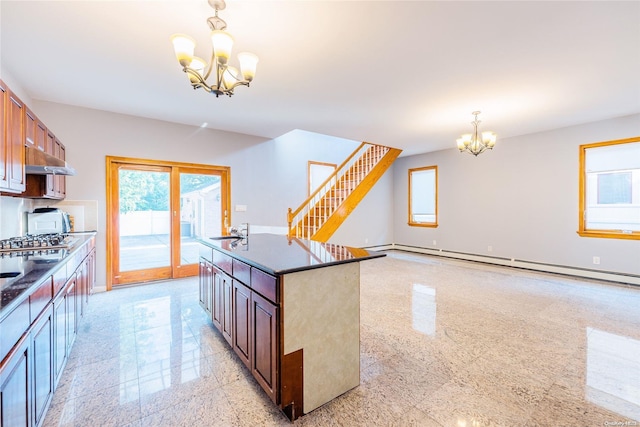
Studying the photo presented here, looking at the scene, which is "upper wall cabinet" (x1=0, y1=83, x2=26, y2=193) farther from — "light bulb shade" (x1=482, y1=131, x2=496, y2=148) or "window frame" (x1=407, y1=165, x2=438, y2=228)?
"window frame" (x1=407, y1=165, x2=438, y2=228)

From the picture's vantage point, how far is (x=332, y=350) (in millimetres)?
1798

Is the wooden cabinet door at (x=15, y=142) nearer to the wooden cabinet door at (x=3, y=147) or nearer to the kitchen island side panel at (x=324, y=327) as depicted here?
the wooden cabinet door at (x=3, y=147)

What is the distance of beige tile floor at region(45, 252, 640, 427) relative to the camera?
1.70 metres

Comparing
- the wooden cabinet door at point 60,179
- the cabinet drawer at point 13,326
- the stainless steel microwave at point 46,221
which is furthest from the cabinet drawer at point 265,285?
the stainless steel microwave at point 46,221

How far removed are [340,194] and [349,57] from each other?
4254mm

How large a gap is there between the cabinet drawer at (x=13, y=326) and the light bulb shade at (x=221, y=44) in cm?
178

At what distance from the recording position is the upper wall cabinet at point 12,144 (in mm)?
2172

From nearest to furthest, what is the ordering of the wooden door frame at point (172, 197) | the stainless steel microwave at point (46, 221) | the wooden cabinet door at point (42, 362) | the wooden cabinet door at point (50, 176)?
the wooden cabinet door at point (42, 362) < the wooden cabinet door at point (50, 176) < the stainless steel microwave at point (46, 221) < the wooden door frame at point (172, 197)

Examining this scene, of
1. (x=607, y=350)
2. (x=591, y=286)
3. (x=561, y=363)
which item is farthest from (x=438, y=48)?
(x=591, y=286)

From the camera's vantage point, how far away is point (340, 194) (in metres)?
6.82

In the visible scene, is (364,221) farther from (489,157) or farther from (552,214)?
(552,214)

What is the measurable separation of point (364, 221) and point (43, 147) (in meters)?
6.24

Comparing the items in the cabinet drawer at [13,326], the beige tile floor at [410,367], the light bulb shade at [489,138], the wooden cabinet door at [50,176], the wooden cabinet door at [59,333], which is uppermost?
the light bulb shade at [489,138]

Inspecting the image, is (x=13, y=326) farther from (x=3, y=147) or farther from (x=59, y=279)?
(x=3, y=147)
